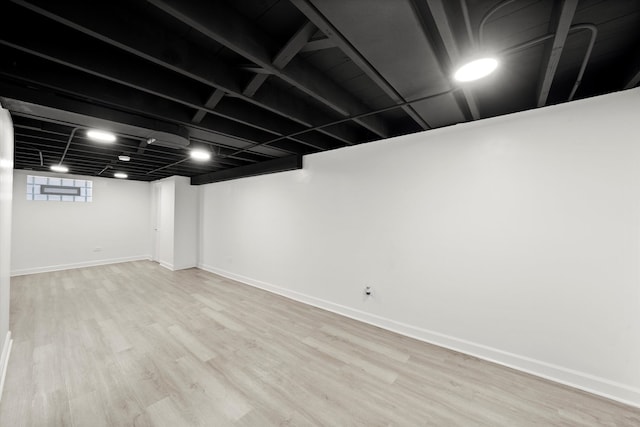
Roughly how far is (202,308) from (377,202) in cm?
311

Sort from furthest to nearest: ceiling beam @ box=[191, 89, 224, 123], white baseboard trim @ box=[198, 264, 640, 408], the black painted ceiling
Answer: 1. ceiling beam @ box=[191, 89, 224, 123]
2. white baseboard trim @ box=[198, 264, 640, 408]
3. the black painted ceiling

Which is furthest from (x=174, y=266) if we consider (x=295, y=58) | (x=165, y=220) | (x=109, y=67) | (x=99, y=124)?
(x=295, y=58)

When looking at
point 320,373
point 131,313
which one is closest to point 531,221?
point 320,373

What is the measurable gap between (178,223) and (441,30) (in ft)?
21.7

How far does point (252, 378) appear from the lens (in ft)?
7.00

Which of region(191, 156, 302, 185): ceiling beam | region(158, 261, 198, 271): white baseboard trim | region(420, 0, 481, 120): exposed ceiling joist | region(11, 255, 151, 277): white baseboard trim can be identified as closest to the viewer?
region(420, 0, 481, 120): exposed ceiling joist

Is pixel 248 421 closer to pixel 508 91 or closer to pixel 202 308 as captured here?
pixel 202 308

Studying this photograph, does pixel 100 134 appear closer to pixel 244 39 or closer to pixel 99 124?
pixel 99 124

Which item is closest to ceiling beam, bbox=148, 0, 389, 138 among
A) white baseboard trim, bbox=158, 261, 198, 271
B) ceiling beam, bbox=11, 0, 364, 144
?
ceiling beam, bbox=11, 0, 364, 144

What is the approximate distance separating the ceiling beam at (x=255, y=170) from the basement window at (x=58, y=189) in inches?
124

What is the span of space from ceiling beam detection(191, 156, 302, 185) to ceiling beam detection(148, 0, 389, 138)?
75.4 inches

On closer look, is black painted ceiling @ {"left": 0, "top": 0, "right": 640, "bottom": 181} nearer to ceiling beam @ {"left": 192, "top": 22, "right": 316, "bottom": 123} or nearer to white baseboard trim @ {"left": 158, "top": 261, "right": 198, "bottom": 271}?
ceiling beam @ {"left": 192, "top": 22, "right": 316, "bottom": 123}

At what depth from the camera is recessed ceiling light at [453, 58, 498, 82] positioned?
1400mm

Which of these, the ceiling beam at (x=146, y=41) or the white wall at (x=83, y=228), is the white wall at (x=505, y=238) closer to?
the ceiling beam at (x=146, y=41)
